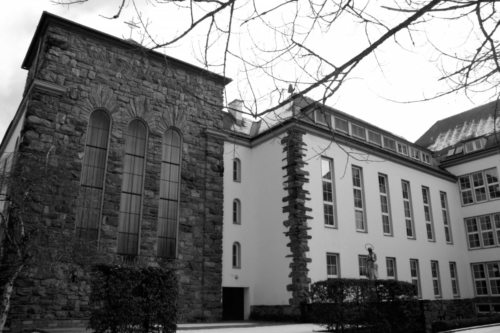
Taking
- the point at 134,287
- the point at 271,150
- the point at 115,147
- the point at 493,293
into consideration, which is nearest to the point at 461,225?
the point at 493,293

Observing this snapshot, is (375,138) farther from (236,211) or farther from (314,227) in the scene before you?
(236,211)

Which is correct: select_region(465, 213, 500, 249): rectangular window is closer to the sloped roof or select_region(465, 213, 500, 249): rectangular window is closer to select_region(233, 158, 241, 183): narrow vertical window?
the sloped roof

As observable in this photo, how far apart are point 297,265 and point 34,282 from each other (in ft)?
30.1

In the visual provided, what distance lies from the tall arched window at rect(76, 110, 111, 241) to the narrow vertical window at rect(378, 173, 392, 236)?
13.4m

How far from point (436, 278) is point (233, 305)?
1178cm

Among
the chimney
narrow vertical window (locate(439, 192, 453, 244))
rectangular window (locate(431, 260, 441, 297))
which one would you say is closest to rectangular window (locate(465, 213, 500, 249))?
narrow vertical window (locate(439, 192, 453, 244))

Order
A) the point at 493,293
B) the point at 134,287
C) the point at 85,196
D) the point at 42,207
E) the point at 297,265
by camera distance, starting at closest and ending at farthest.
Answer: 1. the point at 134,287
2. the point at 42,207
3. the point at 85,196
4. the point at 297,265
5. the point at 493,293

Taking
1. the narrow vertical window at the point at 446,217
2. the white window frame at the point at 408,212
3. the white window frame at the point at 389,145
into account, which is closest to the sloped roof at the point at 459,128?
the narrow vertical window at the point at 446,217

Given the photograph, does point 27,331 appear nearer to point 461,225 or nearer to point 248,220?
point 248,220

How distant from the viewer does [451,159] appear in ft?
92.3

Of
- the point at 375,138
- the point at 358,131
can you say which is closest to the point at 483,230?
the point at 375,138

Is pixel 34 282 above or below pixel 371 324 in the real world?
above

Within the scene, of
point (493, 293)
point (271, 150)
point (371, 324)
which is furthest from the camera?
point (493, 293)

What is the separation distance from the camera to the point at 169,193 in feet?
55.3
